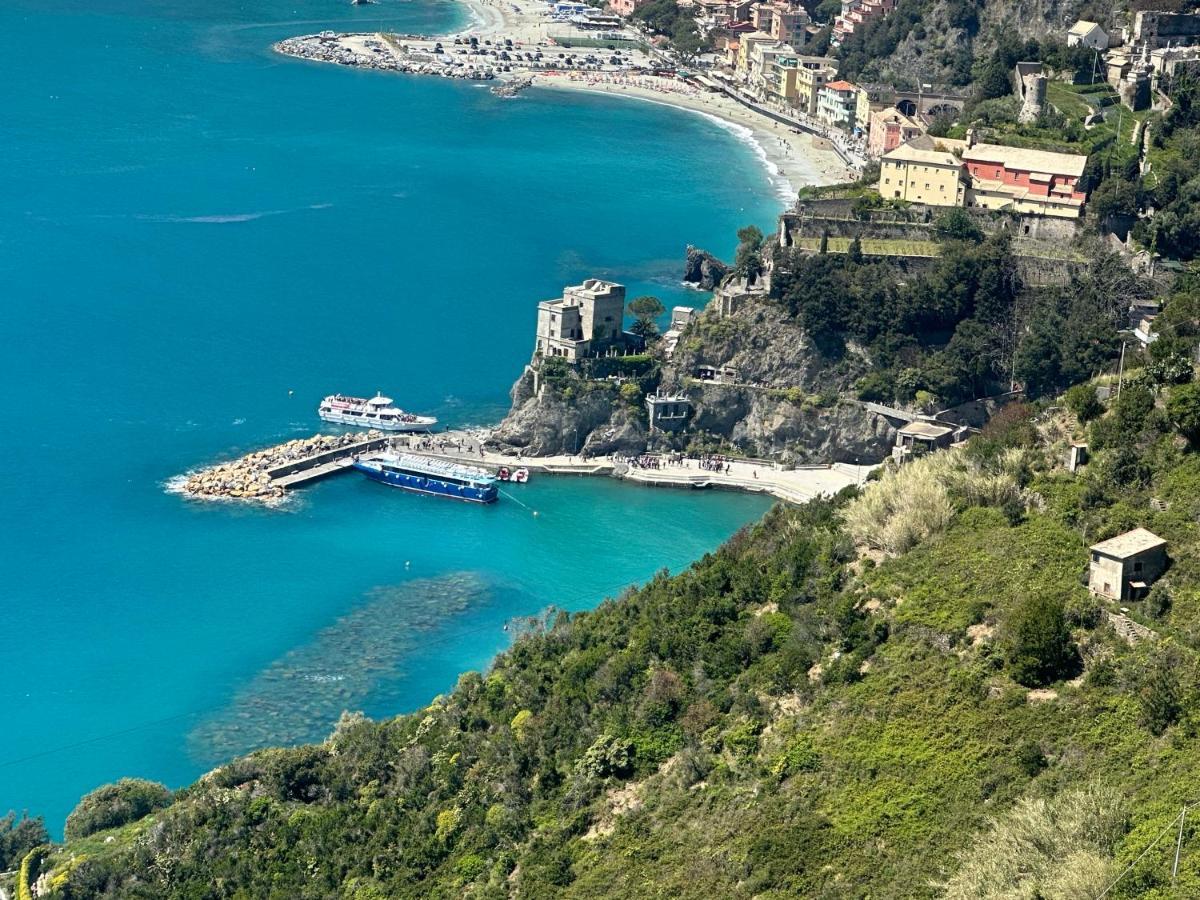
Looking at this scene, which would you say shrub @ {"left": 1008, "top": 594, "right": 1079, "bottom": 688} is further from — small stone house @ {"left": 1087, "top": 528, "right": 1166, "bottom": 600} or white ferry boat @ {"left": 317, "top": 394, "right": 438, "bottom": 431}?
white ferry boat @ {"left": 317, "top": 394, "right": 438, "bottom": 431}

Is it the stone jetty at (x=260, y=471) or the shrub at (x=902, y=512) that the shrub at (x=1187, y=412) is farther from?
the stone jetty at (x=260, y=471)

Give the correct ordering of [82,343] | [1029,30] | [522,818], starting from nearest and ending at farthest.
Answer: [522,818] → [82,343] → [1029,30]

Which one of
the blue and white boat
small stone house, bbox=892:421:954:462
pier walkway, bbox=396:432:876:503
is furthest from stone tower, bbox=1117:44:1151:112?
the blue and white boat

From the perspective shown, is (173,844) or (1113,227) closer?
(173,844)

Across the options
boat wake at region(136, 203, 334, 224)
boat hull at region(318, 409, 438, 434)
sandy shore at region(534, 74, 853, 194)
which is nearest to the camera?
boat hull at region(318, 409, 438, 434)

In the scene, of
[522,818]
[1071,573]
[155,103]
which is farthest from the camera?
[155,103]

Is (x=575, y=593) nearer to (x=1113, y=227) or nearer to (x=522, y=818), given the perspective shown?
(x=522, y=818)

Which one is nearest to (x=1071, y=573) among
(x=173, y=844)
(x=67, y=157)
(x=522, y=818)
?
(x=522, y=818)
